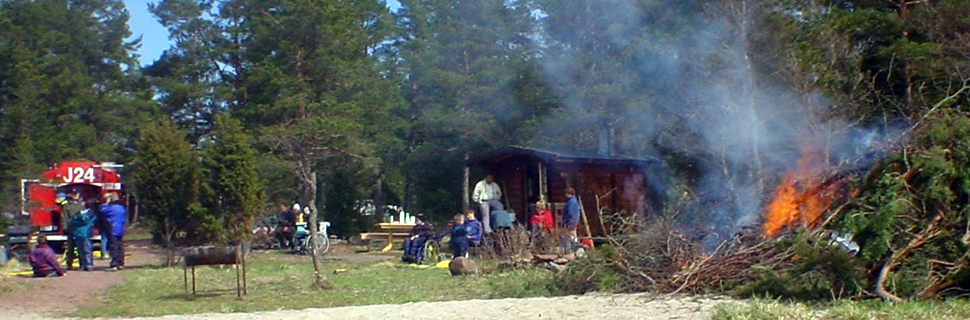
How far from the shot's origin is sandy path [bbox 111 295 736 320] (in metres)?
10.9

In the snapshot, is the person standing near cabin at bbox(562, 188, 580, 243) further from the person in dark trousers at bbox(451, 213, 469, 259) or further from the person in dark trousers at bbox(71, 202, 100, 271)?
the person in dark trousers at bbox(71, 202, 100, 271)

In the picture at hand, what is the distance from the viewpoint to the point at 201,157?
2456 cm

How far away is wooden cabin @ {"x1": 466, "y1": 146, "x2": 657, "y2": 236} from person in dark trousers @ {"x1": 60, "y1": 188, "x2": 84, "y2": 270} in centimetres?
979

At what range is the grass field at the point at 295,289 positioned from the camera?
13.5 metres

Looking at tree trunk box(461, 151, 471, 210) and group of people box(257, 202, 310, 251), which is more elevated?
tree trunk box(461, 151, 471, 210)

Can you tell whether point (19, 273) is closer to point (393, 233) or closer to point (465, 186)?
point (393, 233)

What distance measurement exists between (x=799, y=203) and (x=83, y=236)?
13955 mm

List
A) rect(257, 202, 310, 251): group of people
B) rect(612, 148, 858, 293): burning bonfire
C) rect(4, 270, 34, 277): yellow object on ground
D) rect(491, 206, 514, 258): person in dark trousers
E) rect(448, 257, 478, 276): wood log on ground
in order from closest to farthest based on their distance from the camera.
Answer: rect(612, 148, 858, 293): burning bonfire
rect(448, 257, 478, 276): wood log on ground
rect(491, 206, 514, 258): person in dark trousers
rect(4, 270, 34, 277): yellow object on ground
rect(257, 202, 310, 251): group of people

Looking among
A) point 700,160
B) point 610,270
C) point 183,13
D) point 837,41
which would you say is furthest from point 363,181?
point 610,270

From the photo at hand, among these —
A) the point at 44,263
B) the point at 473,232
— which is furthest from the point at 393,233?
the point at 44,263

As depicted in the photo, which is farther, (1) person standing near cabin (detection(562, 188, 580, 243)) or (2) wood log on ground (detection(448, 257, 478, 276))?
(1) person standing near cabin (detection(562, 188, 580, 243))

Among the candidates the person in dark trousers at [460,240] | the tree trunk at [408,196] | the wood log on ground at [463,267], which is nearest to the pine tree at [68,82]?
the person in dark trousers at [460,240]

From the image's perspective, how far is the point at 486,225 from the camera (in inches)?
927

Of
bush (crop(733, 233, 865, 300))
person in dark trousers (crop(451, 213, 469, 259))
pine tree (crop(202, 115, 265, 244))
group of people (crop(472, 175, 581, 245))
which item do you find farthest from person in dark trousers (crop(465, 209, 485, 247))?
bush (crop(733, 233, 865, 300))
